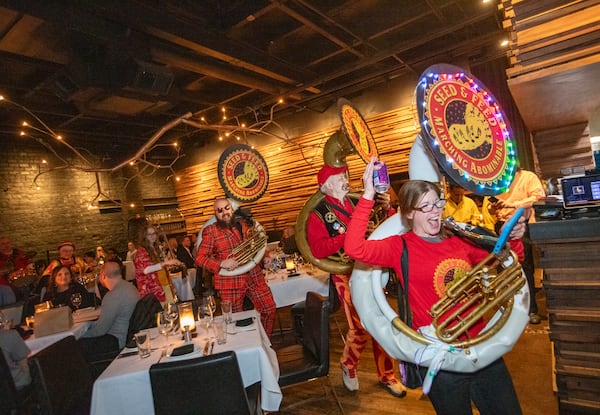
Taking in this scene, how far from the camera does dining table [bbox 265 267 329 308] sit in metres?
4.48

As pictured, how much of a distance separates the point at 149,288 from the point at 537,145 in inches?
212

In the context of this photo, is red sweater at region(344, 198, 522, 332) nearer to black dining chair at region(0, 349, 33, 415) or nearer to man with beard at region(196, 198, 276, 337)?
man with beard at region(196, 198, 276, 337)

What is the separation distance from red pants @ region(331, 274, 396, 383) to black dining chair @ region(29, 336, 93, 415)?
200 cm

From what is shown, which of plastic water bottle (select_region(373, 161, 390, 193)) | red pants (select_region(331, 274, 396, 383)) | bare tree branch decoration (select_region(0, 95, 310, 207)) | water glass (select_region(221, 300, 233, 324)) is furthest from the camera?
bare tree branch decoration (select_region(0, 95, 310, 207))

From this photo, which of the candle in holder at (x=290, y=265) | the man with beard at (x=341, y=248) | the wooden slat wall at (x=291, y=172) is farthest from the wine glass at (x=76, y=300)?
the wooden slat wall at (x=291, y=172)

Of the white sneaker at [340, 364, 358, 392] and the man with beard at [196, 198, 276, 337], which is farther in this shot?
the man with beard at [196, 198, 276, 337]

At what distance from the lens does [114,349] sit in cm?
349

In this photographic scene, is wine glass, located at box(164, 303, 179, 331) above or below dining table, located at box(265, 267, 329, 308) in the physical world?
above

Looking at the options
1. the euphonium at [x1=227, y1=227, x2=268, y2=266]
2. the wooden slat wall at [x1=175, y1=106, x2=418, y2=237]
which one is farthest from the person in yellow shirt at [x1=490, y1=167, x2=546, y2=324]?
the euphonium at [x1=227, y1=227, x2=268, y2=266]

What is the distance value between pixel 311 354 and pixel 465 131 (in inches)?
82.7

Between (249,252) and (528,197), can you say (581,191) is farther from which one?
(249,252)

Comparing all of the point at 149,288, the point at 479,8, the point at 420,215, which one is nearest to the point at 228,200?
the point at 149,288

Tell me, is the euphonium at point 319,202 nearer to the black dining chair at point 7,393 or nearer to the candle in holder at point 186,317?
the candle in holder at point 186,317

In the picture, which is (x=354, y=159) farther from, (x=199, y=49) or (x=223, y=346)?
(x=223, y=346)
